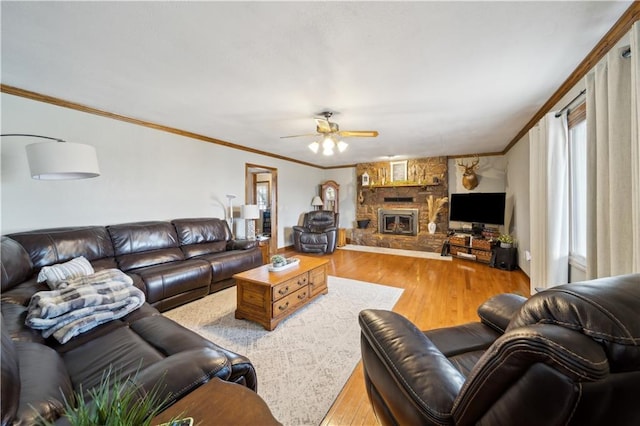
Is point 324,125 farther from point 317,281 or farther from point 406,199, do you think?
point 406,199

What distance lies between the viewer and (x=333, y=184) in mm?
7258

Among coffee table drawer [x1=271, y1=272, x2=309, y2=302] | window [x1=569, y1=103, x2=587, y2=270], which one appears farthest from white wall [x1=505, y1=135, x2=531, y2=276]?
coffee table drawer [x1=271, y1=272, x2=309, y2=302]

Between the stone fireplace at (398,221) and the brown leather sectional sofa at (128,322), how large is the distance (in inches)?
163

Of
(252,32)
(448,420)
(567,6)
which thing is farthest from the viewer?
(252,32)

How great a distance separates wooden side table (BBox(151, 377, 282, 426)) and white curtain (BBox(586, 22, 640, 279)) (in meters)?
2.10

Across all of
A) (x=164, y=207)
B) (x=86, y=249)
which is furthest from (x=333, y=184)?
(x=86, y=249)

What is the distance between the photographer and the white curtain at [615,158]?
138 cm

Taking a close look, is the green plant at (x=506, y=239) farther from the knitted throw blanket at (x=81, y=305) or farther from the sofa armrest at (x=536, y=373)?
the knitted throw blanket at (x=81, y=305)

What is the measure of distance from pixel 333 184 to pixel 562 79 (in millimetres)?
5379

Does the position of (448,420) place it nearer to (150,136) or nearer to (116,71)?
(116,71)

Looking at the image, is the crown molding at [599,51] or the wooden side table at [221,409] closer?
the wooden side table at [221,409]

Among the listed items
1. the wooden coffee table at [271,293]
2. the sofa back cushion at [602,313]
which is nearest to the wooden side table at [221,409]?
the sofa back cushion at [602,313]

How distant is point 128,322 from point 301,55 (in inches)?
89.9

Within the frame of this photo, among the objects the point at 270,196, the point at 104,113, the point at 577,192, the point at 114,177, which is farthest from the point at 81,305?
the point at 270,196
